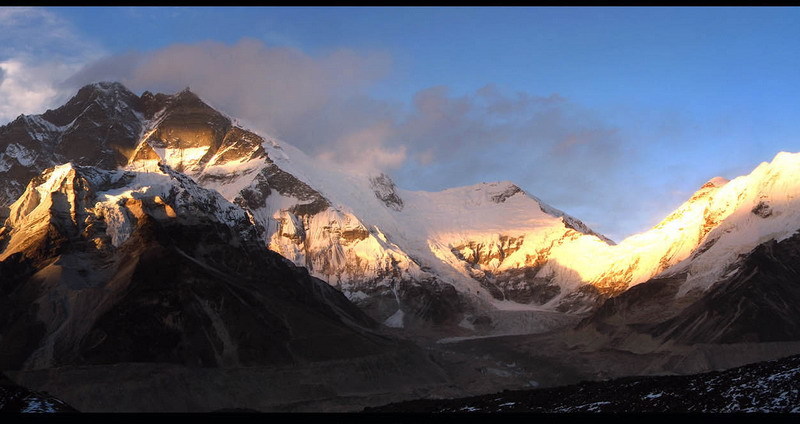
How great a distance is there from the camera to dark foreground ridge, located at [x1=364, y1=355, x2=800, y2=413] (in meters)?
57.7

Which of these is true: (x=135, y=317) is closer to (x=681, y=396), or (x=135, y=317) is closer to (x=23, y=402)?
(x=23, y=402)

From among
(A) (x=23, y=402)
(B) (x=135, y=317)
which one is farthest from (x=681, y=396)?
(B) (x=135, y=317)

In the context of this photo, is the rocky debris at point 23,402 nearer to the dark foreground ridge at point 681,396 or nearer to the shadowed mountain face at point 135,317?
the dark foreground ridge at point 681,396

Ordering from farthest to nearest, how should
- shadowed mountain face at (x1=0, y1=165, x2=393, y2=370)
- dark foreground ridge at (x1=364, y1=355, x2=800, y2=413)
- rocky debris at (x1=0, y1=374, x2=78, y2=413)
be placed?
shadowed mountain face at (x1=0, y1=165, x2=393, y2=370)
rocky debris at (x1=0, y1=374, x2=78, y2=413)
dark foreground ridge at (x1=364, y1=355, x2=800, y2=413)

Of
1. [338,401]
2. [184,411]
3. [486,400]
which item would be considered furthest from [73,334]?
[486,400]

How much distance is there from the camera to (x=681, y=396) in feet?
217

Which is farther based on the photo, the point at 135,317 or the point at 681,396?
the point at 135,317

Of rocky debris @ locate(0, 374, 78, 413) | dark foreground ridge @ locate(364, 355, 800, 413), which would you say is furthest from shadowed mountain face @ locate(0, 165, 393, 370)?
rocky debris @ locate(0, 374, 78, 413)

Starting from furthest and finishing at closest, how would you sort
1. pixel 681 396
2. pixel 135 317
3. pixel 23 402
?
pixel 135 317
pixel 681 396
pixel 23 402

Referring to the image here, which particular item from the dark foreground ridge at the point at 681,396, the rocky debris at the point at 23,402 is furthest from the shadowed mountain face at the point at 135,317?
the rocky debris at the point at 23,402

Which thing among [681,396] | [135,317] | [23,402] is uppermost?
[135,317]

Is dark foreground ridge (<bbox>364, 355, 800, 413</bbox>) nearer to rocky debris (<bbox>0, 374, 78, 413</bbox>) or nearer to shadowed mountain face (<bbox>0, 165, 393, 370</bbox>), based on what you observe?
rocky debris (<bbox>0, 374, 78, 413</bbox>)

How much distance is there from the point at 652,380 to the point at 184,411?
313ft

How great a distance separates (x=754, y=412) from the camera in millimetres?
55438
